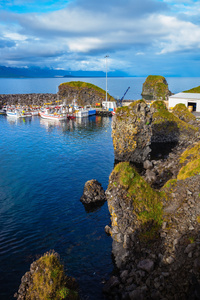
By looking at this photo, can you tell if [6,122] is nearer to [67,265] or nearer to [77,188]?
[77,188]

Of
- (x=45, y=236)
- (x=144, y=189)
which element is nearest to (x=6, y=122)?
(x=45, y=236)

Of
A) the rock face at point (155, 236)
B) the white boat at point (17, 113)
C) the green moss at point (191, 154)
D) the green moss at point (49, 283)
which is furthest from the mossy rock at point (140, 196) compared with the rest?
the white boat at point (17, 113)

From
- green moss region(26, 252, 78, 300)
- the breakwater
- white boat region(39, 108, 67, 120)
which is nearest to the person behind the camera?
green moss region(26, 252, 78, 300)

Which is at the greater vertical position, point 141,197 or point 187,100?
point 187,100

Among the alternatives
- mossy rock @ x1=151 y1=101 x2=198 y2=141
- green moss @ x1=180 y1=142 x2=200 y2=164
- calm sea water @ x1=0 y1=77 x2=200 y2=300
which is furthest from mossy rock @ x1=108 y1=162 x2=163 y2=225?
mossy rock @ x1=151 y1=101 x2=198 y2=141

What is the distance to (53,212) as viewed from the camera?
30422 millimetres

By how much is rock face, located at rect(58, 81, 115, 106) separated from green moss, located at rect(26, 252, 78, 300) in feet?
413

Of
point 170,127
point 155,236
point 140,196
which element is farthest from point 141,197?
point 170,127

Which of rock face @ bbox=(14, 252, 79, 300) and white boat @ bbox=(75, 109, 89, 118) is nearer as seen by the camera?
rock face @ bbox=(14, 252, 79, 300)

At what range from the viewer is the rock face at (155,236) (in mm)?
15867

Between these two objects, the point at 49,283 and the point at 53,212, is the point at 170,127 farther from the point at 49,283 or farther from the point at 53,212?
the point at 49,283

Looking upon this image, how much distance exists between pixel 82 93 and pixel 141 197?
125 metres

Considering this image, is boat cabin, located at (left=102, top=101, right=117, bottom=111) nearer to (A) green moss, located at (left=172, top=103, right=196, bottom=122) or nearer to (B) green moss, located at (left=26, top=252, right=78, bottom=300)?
(A) green moss, located at (left=172, top=103, right=196, bottom=122)

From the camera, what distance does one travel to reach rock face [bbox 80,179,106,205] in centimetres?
3310
